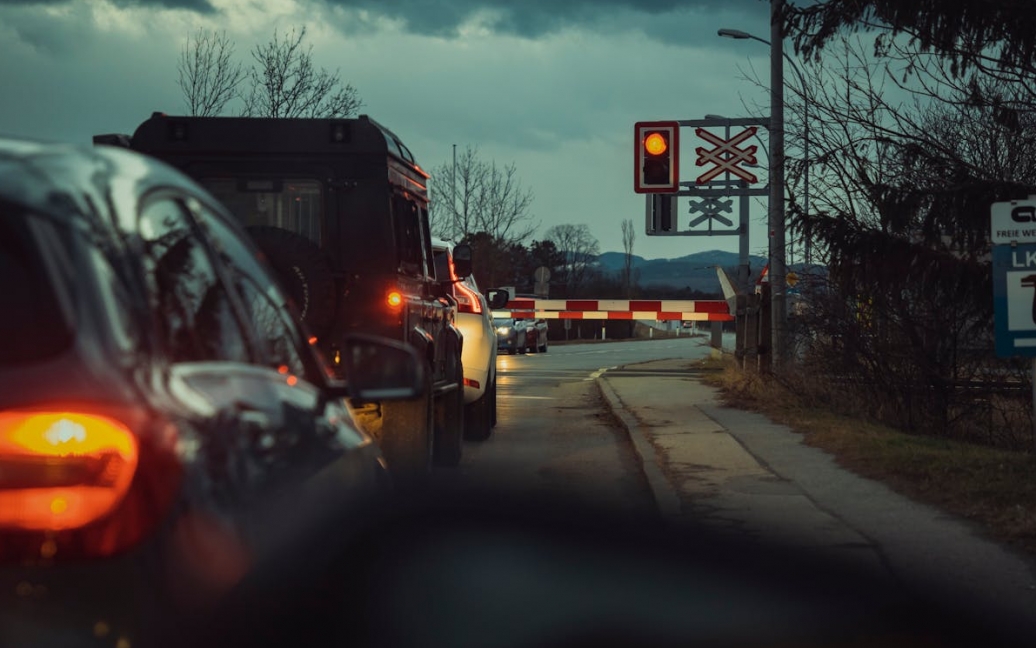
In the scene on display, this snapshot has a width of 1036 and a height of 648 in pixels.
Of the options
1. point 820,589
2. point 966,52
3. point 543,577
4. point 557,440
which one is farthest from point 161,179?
point 557,440

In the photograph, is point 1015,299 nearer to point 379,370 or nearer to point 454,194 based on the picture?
point 379,370

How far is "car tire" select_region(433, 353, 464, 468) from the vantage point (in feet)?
37.4

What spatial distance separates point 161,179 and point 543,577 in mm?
1000

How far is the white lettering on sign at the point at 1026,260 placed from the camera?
33.1 feet

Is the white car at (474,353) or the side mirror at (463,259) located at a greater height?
the side mirror at (463,259)

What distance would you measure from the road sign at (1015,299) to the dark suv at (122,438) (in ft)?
27.8

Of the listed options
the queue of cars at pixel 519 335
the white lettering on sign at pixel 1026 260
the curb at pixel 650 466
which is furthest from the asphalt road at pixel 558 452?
the queue of cars at pixel 519 335

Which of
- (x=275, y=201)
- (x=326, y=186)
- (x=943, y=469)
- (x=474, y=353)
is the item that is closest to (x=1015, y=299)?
(x=943, y=469)

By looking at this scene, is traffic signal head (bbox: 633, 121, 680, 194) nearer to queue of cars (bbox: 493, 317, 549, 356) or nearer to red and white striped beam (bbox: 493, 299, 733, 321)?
red and white striped beam (bbox: 493, 299, 733, 321)

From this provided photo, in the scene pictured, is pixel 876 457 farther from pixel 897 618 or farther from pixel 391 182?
pixel 897 618

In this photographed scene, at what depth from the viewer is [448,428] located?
11523 mm

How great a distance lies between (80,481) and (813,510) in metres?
7.44

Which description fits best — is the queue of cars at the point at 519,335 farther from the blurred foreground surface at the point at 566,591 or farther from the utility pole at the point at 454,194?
the blurred foreground surface at the point at 566,591

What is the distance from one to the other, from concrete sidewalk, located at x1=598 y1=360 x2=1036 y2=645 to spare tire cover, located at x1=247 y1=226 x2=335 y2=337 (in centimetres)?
256
